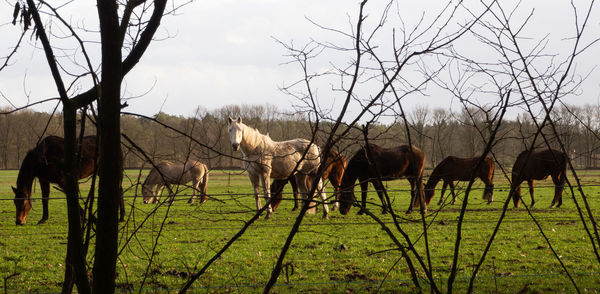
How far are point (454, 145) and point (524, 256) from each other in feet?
191

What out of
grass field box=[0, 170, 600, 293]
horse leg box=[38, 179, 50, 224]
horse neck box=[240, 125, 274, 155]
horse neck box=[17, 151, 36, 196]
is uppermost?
horse neck box=[240, 125, 274, 155]

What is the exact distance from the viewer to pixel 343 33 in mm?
2182

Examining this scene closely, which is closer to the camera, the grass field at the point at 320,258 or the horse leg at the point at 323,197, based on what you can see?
the horse leg at the point at 323,197

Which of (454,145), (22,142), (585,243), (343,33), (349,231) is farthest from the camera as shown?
(454,145)

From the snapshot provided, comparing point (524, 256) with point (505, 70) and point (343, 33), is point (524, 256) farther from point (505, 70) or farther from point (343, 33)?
point (343, 33)

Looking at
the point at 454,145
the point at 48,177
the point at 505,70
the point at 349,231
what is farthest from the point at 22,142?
the point at 505,70

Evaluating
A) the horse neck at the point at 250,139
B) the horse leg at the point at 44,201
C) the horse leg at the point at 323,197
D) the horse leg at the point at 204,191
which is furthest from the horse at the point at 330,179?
the horse leg at the point at 44,201

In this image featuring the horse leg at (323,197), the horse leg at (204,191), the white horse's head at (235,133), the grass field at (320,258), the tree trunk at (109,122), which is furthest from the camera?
the white horse's head at (235,133)

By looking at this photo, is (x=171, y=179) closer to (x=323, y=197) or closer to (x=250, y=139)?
(x=323, y=197)

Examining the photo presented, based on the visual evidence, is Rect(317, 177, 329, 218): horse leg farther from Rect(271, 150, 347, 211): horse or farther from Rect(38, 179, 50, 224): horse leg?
Rect(38, 179, 50, 224): horse leg

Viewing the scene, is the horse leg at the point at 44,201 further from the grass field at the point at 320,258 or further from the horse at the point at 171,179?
the horse at the point at 171,179

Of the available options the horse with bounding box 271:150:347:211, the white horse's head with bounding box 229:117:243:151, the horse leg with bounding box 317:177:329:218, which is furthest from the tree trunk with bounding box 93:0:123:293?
the white horse's head with bounding box 229:117:243:151

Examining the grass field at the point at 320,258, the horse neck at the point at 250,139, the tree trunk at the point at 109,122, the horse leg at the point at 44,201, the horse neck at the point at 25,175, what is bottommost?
the grass field at the point at 320,258

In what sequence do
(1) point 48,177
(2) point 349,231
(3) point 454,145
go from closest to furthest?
1. (2) point 349,231
2. (1) point 48,177
3. (3) point 454,145
